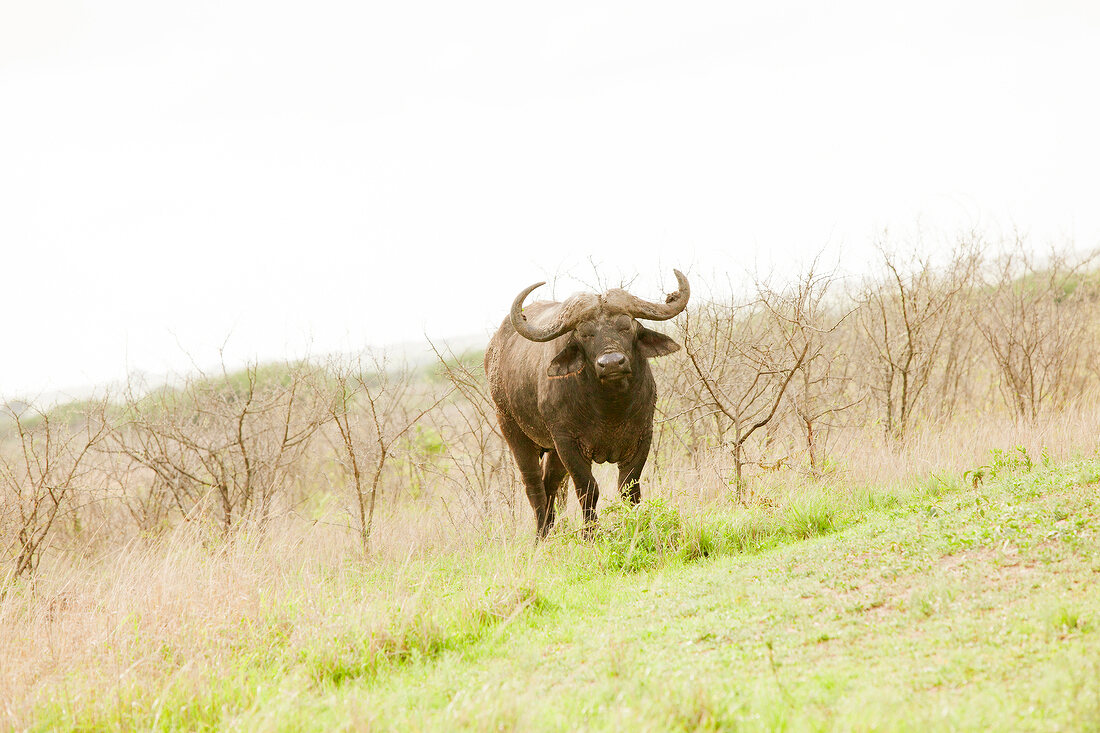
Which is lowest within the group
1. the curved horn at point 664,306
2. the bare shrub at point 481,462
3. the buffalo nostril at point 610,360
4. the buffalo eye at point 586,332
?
the bare shrub at point 481,462

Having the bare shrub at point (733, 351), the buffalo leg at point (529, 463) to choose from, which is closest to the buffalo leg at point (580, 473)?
the buffalo leg at point (529, 463)

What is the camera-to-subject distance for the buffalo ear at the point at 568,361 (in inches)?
250

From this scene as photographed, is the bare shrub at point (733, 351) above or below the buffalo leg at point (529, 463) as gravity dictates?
above

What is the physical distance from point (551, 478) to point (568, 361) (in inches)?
77.6

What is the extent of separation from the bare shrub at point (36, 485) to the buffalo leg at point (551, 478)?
433cm

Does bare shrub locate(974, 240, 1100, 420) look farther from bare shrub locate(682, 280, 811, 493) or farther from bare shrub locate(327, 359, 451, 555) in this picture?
bare shrub locate(327, 359, 451, 555)

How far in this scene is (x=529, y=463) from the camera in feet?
26.3

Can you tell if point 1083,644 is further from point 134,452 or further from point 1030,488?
point 134,452

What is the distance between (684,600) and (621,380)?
2.00 meters

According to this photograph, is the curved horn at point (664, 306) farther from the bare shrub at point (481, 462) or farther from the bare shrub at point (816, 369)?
the bare shrub at point (481, 462)

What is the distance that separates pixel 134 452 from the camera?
398 inches

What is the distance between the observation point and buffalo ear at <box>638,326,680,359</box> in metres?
6.53

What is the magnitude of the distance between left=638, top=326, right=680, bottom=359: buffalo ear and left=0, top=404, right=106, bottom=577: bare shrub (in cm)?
516

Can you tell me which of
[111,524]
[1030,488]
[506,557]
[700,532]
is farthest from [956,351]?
[111,524]
